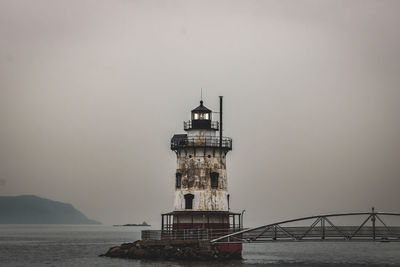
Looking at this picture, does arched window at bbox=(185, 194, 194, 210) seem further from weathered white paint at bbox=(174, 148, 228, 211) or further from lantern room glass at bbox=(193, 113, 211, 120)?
lantern room glass at bbox=(193, 113, 211, 120)

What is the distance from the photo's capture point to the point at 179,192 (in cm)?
5438

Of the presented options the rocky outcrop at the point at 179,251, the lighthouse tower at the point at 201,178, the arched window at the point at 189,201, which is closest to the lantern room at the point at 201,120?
the lighthouse tower at the point at 201,178

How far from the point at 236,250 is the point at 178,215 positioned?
5.14 m

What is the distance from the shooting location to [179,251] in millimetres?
49562

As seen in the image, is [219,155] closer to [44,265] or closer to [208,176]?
[208,176]

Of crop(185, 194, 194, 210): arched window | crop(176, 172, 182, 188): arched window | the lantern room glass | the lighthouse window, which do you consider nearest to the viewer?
crop(185, 194, 194, 210): arched window

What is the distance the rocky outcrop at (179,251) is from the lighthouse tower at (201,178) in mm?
2098

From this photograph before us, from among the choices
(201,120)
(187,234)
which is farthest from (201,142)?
(187,234)

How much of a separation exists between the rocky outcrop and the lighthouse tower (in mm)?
2098

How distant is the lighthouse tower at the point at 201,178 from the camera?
2088 inches

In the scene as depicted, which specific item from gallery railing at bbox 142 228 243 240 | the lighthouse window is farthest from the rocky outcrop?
the lighthouse window

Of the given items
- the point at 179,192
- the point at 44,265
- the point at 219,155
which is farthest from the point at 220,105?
the point at 44,265

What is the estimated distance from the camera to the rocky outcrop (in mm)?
49188

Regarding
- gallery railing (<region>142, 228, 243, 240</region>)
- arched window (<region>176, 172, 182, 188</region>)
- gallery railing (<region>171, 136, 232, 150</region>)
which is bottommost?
gallery railing (<region>142, 228, 243, 240</region>)
